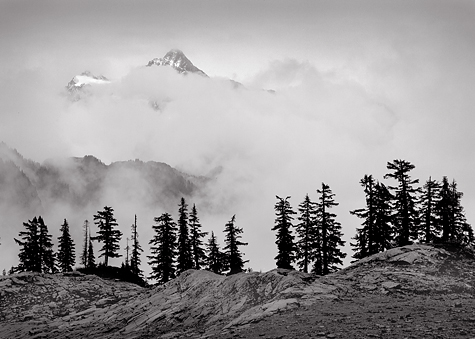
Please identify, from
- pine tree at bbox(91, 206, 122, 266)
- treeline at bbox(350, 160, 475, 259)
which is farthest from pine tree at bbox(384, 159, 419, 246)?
pine tree at bbox(91, 206, 122, 266)

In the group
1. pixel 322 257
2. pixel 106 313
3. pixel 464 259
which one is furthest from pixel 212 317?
pixel 322 257

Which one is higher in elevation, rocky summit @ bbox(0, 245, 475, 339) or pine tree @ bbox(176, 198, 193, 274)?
pine tree @ bbox(176, 198, 193, 274)

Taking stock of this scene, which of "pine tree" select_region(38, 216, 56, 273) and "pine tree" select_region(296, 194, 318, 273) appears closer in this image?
"pine tree" select_region(296, 194, 318, 273)

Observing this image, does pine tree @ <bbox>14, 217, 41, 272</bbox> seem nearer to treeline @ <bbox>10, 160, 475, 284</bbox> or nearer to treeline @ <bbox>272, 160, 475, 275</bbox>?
treeline @ <bbox>10, 160, 475, 284</bbox>

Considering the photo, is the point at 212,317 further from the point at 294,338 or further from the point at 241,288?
the point at 294,338

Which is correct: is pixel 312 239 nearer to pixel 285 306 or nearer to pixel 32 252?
pixel 285 306

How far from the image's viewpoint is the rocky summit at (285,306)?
1806 cm

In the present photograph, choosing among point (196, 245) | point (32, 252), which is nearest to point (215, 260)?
point (196, 245)

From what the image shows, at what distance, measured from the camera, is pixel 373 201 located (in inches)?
1832

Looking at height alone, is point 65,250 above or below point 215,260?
above

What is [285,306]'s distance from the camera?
22.4 meters

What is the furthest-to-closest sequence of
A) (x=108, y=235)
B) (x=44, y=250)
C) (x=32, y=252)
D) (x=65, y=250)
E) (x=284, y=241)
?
(x=65, y=250)
(x=44, y=250)
(x=32, y=252)
(x=108, y=235)
(x=284, y=241)

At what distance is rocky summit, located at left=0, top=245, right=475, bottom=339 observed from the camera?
18.1 m

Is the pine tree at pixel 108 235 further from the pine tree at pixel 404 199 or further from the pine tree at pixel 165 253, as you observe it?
the pine tree at pixel 404 199
